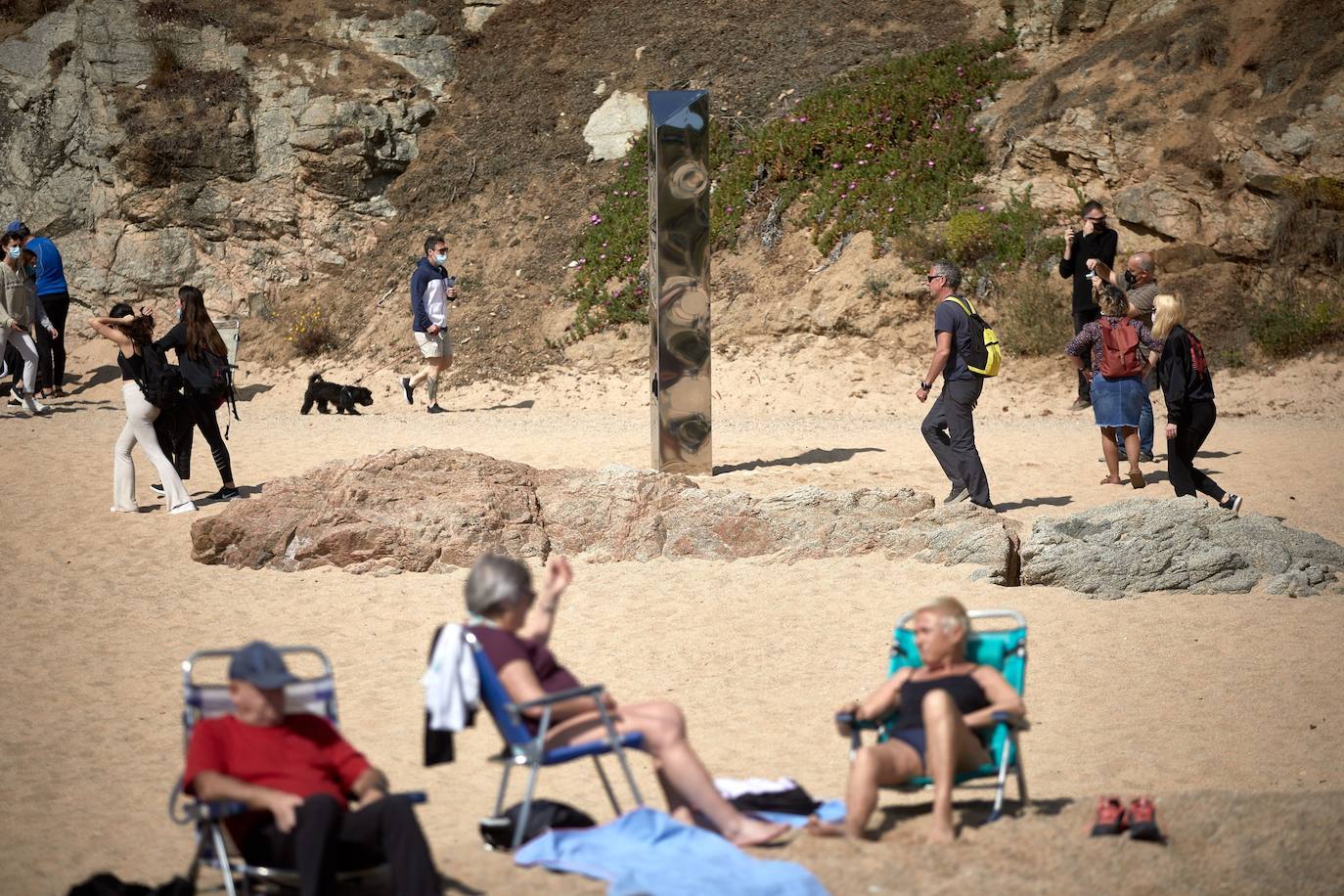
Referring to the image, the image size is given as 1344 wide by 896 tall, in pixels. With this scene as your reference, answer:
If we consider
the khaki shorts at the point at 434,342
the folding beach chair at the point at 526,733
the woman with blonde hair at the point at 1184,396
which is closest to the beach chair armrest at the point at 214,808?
the folding beach chair at the point at 526,733

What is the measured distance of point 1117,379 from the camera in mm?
11320

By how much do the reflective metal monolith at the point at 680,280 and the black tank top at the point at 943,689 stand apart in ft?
23.1

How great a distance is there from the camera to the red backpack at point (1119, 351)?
11312 millimetres

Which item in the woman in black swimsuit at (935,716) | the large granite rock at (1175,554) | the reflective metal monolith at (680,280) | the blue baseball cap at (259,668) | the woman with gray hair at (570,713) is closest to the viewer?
the blue baseball cap at (259,668)


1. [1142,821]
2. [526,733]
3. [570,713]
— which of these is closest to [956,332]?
[1142,821]

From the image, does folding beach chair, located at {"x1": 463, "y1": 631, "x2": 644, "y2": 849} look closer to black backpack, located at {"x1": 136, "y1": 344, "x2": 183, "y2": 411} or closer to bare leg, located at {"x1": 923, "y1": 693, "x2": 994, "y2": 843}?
bare leg, located at {"x1": 923, "y1": 693, "x2": 994, "y2": 843}

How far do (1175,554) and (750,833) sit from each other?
5.23 metres

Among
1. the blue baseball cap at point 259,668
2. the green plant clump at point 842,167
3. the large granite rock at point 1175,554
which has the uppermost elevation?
the green plant clump at point 842,167

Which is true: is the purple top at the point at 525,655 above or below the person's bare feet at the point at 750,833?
above

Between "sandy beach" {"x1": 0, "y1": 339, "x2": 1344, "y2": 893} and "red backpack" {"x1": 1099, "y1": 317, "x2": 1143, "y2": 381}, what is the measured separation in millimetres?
1005

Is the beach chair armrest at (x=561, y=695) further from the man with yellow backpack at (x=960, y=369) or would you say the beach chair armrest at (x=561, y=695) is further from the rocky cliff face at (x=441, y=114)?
the rocky cliff face at (x=441, y=114)

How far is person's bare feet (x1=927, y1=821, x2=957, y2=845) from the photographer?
4.85 metres

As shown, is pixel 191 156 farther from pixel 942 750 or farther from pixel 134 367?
pixel 942 750

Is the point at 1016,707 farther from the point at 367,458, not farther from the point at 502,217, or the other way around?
the point at 502,217
